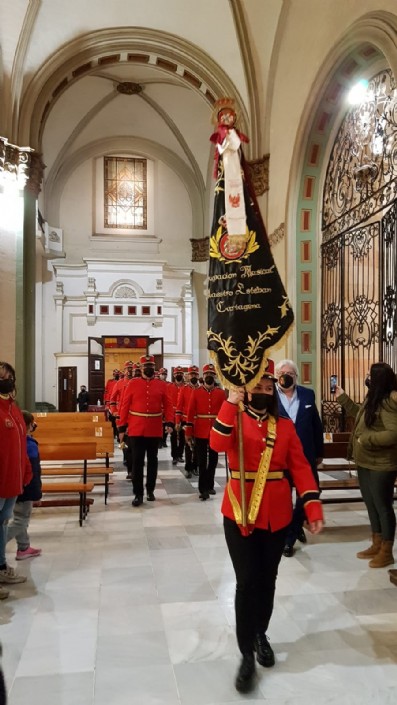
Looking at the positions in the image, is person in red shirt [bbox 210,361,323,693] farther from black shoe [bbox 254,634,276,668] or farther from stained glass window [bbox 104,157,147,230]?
stained glass window [bbox 104,157,147,230]

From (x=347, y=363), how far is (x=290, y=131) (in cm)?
492

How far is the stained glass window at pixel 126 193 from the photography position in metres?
21.1

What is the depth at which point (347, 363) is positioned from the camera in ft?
35.8

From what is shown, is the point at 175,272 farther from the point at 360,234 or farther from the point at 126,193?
the point at 360,234

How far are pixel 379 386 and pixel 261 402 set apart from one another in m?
1.89

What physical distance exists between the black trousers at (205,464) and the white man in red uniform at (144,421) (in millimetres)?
595

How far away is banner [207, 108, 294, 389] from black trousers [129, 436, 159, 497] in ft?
13.2

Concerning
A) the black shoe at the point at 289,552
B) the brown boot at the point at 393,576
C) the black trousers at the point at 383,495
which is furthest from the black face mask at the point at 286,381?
the brown boot at the point at 393,576

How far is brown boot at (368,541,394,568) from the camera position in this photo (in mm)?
4484

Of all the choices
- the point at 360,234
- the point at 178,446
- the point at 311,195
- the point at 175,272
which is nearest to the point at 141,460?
the point at 178,446

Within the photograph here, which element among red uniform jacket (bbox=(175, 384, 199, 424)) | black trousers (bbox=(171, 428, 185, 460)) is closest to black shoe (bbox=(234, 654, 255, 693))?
red uniform jacket (bbox=(175, 384, 199, 424))

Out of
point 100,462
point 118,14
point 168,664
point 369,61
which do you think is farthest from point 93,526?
point 118,14

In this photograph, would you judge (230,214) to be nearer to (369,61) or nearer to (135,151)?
(369,61)

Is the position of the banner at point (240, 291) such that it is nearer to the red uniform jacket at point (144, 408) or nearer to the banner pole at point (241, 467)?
the banner pole at point (241, 467)
